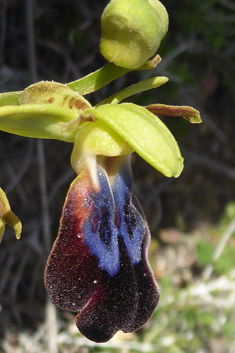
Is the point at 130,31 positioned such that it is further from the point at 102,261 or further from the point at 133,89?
the point at 102,261

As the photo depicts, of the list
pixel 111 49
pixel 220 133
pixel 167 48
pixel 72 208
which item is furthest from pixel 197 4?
pixel 72 208

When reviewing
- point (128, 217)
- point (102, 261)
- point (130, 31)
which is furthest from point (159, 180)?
point (130, 31)

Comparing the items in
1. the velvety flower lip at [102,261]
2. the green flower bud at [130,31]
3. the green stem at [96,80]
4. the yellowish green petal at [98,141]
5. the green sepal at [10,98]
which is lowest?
the velvety flower lip at [102,261]

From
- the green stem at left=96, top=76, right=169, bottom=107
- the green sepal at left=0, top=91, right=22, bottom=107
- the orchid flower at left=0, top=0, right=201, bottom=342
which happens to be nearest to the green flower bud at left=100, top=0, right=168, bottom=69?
the orchid flower at left=0, top=0, right=201, bottom=342

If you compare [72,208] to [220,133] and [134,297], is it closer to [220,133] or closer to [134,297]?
[134,297]

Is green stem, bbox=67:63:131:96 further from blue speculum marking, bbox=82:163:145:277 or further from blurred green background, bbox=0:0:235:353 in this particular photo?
blurred green background, bbox=0:0:235:353

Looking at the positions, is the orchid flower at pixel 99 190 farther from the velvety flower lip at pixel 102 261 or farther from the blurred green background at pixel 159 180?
the blurred green background at pixel 159 180

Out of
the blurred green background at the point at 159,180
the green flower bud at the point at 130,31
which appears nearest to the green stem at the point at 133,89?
the green flower bud at the point at 130,31
